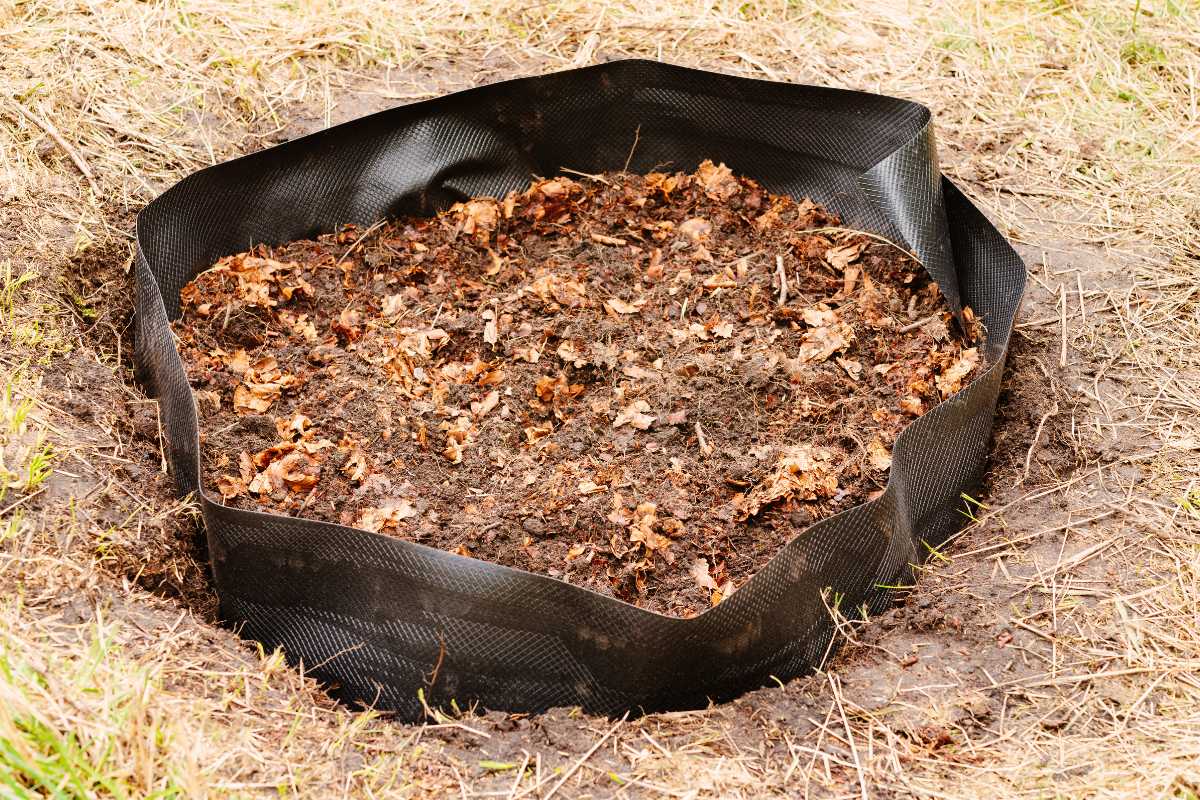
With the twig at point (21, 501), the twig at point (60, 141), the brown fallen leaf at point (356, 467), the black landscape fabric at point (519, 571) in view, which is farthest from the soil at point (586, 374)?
the twig at point (60, 141)

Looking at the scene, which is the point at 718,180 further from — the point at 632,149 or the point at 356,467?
the point at 356,467

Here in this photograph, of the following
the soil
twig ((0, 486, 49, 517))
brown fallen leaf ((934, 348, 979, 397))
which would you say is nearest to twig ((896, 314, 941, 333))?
the soil

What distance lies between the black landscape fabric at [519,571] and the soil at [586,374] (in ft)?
0.37

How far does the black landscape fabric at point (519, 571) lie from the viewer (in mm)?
2227

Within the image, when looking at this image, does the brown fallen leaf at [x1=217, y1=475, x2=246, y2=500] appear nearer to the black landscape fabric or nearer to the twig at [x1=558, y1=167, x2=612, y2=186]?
the black landscape fabric

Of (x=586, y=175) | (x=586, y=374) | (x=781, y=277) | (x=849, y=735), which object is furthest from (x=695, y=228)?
(x=849, y=735)

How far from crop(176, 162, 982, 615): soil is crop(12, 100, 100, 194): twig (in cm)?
59

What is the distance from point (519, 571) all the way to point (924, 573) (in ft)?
3.60

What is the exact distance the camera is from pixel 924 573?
8.53 feet

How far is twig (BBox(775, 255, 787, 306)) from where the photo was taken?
3.22 meters

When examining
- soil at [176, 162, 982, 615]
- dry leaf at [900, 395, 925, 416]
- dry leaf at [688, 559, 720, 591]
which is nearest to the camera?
dry leaf at [688, 559, 720, 591]

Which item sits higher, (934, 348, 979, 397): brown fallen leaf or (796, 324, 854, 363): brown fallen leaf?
(796, 324, 854, 363): brown fallen leaf

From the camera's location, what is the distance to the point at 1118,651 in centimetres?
229

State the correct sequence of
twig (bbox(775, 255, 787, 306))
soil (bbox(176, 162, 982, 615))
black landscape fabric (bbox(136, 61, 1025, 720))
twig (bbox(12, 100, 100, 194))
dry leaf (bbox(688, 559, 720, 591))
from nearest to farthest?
black landscape fabric (bbox(136, 61, 1025, 720)) → dry leaf (bbox(688, 559, 720, 591)) → soil (bbox(176, 162, 982, 615)) → twig (bbox(775, 255, 787, 306)) → twig (bbox(12, 100, 100, 194))
